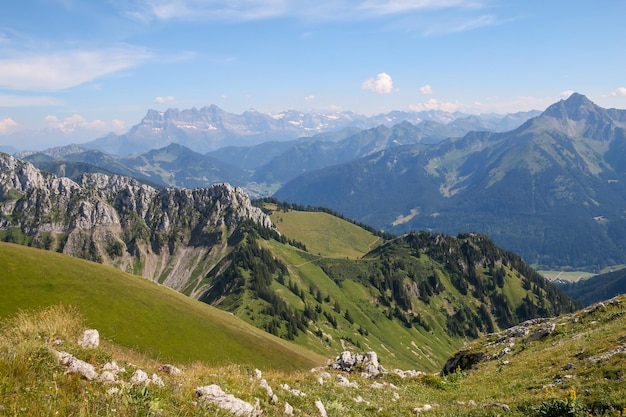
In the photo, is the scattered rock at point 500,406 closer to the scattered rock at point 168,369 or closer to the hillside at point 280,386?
the hillside at point 280,386

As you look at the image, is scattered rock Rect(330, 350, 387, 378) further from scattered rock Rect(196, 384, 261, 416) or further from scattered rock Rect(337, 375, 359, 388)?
scattered rock Rect(196, 384, 261, 416)

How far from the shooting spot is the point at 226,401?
13656 millimetres

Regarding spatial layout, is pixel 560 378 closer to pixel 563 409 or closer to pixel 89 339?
pixel 563 409

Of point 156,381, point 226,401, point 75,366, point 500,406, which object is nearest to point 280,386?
point 226,401

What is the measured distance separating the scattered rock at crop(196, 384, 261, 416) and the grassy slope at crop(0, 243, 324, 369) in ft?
172

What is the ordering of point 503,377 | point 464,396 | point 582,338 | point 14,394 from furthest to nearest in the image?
point 582,338, point 503,377, point 464,396, point 14,394

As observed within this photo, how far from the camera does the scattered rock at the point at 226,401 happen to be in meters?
13.2

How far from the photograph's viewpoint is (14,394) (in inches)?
399

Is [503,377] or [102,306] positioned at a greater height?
[503,377]

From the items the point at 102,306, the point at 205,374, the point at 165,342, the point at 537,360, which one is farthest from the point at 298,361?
the point at 205,374

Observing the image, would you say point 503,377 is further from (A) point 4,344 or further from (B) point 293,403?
(A) point 4,344

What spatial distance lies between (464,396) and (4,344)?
77.7 feet

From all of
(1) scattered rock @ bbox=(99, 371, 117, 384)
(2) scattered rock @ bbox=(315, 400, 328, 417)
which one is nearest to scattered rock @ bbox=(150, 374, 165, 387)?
(1) scattered rock @ bbox=(99, 371, 117, 384)

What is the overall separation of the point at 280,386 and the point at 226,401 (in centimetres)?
615
